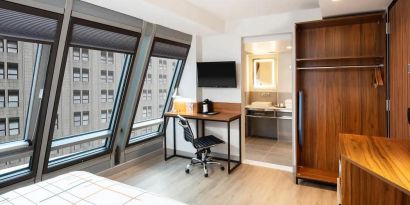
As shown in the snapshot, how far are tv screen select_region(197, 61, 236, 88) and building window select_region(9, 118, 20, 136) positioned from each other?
267cm

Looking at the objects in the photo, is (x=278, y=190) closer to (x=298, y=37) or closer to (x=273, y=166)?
(x=273, y=166)

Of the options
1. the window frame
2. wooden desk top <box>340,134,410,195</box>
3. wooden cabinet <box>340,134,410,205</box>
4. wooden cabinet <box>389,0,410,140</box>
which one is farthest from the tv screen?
wooden cabinet <box>340,134,410,205</box>

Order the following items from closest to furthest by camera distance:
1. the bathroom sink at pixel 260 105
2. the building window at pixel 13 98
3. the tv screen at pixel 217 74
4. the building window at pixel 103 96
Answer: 1. the building window at pixel 13 98
2. the building window at pixel 103 96
3. the tv screen at pixel 217 74
4. the bathroom sink at pixel 260 105

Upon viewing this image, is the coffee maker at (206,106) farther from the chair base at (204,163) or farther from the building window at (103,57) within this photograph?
the building window at (103,57)

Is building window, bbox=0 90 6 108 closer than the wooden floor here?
Yes

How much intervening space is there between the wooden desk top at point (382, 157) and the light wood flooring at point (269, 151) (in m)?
2.22

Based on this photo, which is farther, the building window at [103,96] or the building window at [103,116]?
the building window at [103,116]

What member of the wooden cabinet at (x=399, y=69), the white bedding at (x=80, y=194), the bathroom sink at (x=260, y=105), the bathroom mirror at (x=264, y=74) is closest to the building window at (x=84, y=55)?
the white bedding at (x=80, y=194)

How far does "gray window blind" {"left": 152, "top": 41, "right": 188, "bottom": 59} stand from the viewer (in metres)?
3.81

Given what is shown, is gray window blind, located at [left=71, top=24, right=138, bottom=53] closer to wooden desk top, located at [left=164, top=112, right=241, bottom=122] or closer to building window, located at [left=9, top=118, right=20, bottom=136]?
building window, located at [left=9, top=118, right=20, bottom=136]

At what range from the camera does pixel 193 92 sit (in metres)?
4.47

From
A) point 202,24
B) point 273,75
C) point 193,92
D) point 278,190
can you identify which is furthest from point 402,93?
point 273,75

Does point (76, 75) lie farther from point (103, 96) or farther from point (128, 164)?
point (128, 164)

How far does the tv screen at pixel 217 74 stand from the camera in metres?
4.11
